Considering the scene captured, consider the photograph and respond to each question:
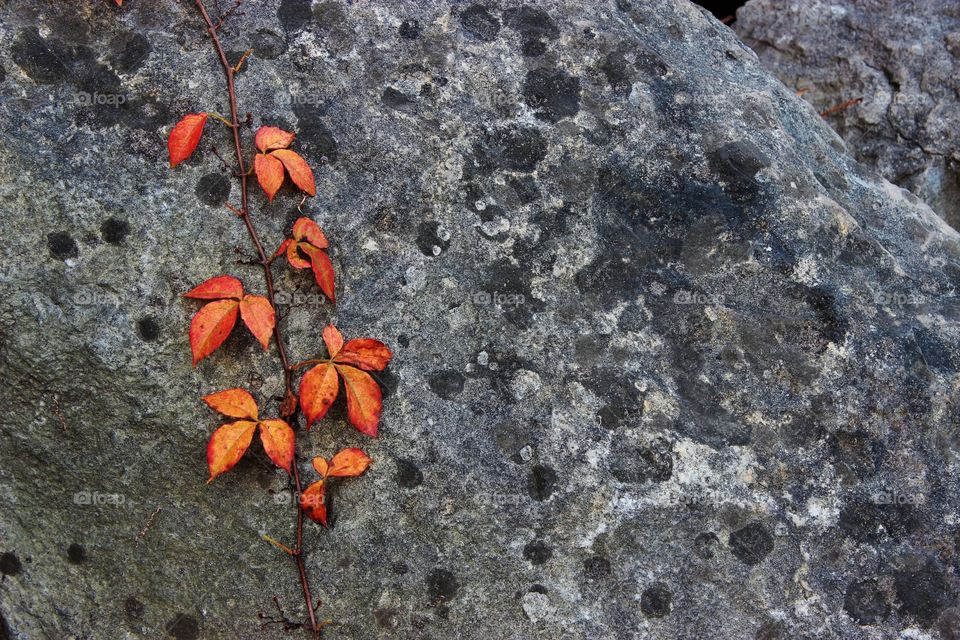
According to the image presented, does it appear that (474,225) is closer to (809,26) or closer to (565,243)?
(565,243)

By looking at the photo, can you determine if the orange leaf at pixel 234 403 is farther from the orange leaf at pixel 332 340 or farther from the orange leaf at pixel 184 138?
the orange leaf at pixel 184 138

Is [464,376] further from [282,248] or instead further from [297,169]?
[297,169]

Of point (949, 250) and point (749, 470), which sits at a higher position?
point (949, 250)

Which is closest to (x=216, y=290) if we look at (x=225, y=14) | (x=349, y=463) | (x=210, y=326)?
(x=210, y=326)

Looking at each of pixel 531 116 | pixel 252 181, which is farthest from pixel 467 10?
pixel 252 181

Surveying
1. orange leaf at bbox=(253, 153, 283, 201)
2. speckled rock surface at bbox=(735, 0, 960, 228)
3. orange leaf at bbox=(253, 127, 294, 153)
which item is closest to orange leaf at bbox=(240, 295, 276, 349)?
orange leaf at bbox=(253, 153, 283, 201)

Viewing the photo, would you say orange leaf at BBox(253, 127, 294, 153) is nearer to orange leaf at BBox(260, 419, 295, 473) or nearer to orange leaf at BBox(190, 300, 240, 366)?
orange leaf at BBox(190, 300, 240, 366)
